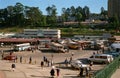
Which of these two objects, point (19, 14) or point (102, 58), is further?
point (19, 14)

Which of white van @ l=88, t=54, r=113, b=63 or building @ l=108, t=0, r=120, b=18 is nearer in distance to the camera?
white van @ l=88, t=54, r=113, b=63

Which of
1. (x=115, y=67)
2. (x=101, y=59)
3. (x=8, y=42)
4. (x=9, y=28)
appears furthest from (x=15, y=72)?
(x=9, y=28)

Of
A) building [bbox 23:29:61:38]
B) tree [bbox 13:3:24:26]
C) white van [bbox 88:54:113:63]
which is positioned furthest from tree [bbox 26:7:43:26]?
white van [bbox 88:54:113:63]

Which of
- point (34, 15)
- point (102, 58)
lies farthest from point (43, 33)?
point (102, 58)

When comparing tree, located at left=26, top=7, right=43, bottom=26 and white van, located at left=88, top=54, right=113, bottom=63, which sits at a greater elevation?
tree, located at left=26, top=7, right=43, bottom=26

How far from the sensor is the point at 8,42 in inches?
3226

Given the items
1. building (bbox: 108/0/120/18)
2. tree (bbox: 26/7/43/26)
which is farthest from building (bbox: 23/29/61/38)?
building (bbox: 108/0/120/18)

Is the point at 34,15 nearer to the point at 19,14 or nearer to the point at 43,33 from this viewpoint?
the point at 19,14

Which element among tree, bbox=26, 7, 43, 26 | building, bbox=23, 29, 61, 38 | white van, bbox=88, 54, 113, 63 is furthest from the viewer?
tree, bbox=26, 7, 43, 26

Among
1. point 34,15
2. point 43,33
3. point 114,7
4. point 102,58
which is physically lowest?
point 43,33

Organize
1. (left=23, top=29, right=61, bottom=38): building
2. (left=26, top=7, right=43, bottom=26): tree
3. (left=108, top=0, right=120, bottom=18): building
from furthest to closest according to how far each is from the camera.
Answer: (left=108, top=0, right=120, bottom=18): building, (left=26, top=7, right=43, bottom=26): tree, (left=23, top=29, right=61, bottom=38): building

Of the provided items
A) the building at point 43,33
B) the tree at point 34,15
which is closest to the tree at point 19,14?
the tree at point 34,15

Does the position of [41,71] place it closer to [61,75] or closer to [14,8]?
[61,75]

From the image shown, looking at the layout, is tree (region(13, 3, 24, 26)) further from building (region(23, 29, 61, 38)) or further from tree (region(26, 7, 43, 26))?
building (region(23, 29, 61, 38))
